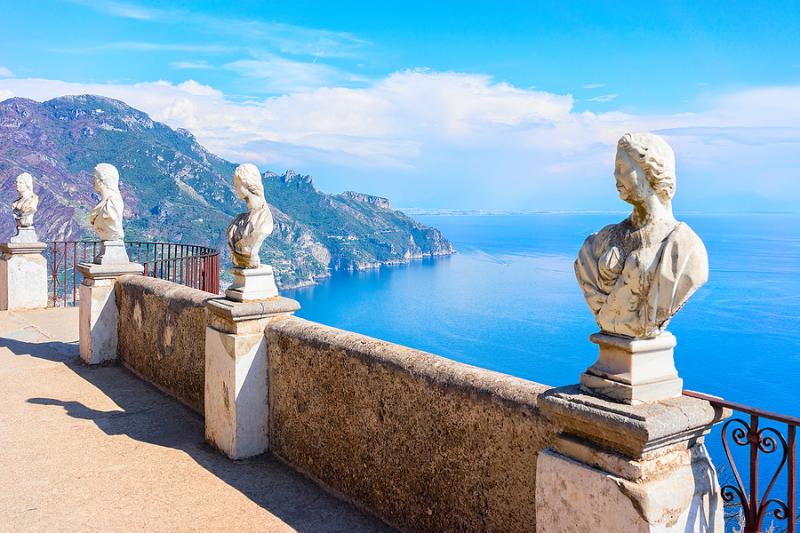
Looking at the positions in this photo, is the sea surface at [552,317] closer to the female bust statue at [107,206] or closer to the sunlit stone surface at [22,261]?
the sunlit stone surface at [22,261]

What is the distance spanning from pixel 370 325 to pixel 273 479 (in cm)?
6840

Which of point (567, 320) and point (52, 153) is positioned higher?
point (52, 153)

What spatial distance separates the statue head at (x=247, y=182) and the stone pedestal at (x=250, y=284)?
56 cm

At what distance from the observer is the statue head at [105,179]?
23.6ft

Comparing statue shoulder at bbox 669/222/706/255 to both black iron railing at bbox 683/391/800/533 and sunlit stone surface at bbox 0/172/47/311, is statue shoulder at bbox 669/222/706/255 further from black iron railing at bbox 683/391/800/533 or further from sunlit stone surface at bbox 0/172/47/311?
sunlit stone surface at bbox 0/172/47/311

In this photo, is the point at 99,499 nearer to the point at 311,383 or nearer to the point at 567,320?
the point at 311,383

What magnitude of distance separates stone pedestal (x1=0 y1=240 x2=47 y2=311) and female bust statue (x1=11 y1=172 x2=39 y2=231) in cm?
21

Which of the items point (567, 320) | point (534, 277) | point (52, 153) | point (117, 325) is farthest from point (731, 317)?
point (52, 153)

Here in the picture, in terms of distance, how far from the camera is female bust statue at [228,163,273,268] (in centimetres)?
461

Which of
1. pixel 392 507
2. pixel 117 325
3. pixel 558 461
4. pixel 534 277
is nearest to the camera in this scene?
pixel 558 461

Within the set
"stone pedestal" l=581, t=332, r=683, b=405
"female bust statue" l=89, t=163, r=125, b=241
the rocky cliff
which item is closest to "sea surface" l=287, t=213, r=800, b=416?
the rocky cliff

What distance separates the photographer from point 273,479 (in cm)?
426

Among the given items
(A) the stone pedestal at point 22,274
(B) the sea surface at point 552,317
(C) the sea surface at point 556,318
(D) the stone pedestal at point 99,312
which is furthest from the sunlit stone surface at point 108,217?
(B) the sea surface at point 552,317

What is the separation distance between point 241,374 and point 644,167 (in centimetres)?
335
